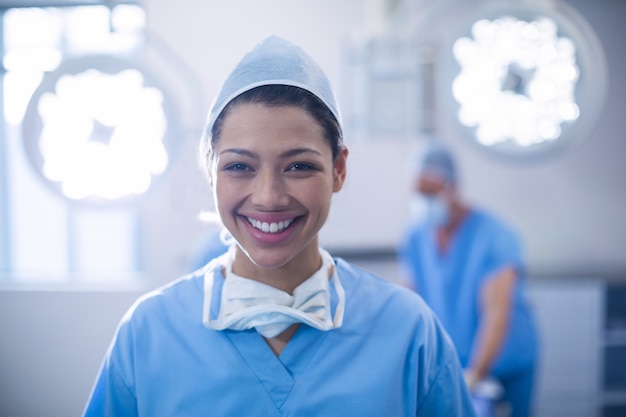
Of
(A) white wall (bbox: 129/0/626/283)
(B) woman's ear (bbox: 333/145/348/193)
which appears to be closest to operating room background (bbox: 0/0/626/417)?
(A) white wall (bbox: 129/0/626/283)

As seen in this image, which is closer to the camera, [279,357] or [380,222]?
[279,357]

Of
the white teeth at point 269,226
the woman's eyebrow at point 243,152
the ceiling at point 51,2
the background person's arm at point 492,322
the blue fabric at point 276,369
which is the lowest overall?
the background person's arm at point 492,322

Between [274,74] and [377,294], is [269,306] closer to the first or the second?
[377,294]

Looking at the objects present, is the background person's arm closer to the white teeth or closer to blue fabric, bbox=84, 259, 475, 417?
blue fabric, bbox=84, 259, 475, 417

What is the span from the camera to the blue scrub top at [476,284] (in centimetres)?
190

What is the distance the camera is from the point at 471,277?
6.37 ft

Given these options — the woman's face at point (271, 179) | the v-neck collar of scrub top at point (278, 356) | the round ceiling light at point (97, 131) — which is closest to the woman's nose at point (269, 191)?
the woman's face at point (271, 179)

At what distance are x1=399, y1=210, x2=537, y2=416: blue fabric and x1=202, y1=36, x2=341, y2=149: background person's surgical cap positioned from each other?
1222 millimetres

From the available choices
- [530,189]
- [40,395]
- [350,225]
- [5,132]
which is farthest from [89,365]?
[530,189]

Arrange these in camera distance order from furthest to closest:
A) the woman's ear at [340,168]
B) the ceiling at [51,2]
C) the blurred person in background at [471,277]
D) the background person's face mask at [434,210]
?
the background person's face mask at [434,210], the blurred person in background at [471,277], the ceiling at [51,2], the woman's ear at [340,168]

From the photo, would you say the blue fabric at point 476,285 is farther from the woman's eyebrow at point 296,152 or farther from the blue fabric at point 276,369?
the woman's eyebrow at point 296,152

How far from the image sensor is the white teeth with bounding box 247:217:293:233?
31.9 inches

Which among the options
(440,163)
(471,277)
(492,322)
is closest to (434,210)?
(440,163)

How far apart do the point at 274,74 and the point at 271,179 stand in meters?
0.16
